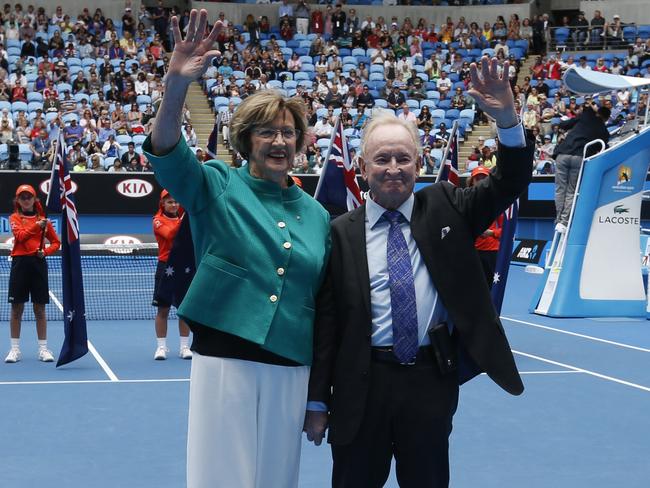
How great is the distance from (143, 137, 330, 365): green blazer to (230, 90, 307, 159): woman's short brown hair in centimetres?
13

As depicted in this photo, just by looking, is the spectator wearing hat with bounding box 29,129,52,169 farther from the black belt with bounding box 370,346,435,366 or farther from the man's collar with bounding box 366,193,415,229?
the black belt with bounding box 370,346,435,366

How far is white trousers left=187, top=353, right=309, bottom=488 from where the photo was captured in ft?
11.7

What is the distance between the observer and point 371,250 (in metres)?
3.81

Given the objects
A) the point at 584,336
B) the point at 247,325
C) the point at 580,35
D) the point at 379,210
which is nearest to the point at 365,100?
the point at 580,35

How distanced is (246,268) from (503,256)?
25.8 feet

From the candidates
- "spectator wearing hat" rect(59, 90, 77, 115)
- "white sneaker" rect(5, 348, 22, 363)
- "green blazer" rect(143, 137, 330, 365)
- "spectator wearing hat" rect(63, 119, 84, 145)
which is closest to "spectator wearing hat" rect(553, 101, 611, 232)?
"white sneaker" rect(5, 348, 22, 363)

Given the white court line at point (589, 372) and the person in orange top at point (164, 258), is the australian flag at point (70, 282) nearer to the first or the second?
the person in orange top at point (164, 258)

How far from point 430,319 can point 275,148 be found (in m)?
0.83

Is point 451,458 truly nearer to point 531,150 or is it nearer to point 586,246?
point 531,150

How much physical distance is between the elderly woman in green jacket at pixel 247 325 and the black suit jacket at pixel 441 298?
0.32ft

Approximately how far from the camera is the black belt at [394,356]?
145 inches

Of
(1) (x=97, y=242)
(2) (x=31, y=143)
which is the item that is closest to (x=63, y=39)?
(2) (x=31, y=143)

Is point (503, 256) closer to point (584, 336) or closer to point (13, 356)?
point (584, 336)

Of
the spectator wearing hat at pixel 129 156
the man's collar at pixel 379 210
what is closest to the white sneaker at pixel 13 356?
the man's collar at pixel 379 210
